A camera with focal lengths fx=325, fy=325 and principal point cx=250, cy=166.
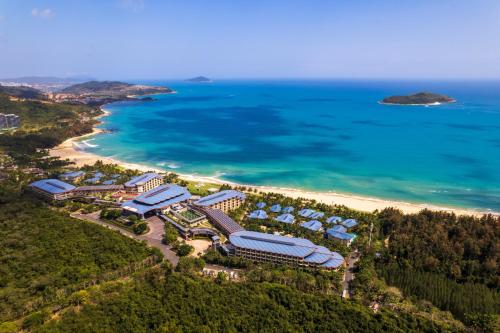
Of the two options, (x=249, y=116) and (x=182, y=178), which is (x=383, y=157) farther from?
(x=249, y=116)

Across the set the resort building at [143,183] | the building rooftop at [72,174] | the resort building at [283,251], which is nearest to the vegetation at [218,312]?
the resort building at [283,251]

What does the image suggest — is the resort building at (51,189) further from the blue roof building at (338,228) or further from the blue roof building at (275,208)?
the blue roof building at (338,228)

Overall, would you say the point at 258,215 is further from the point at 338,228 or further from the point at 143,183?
the point at 143,183

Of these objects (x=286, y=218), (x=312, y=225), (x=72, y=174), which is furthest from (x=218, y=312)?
(x=72, y=174)

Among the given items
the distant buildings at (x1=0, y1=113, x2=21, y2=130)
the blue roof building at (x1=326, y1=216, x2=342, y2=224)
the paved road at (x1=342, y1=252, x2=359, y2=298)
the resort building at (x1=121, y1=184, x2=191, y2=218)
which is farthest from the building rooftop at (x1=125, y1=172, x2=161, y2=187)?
the distant buildings at (x1=0, y1=113, x2=21, y2=130)

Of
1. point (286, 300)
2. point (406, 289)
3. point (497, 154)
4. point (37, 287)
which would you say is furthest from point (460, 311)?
point (497, 154)
